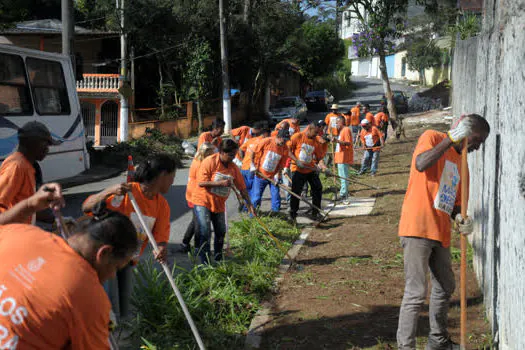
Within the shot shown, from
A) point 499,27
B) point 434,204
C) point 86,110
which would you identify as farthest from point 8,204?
point 86,110

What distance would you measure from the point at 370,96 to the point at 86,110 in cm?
3216

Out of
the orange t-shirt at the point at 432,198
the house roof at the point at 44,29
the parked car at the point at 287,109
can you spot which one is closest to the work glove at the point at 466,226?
the orange t-shirt at the point at 432,198

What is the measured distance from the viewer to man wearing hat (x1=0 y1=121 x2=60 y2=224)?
4414 mm

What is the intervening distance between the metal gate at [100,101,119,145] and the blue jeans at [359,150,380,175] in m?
14.1

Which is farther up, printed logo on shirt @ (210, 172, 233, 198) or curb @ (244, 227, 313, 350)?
printed logo on shirt @ (210, 172, 233, 198)

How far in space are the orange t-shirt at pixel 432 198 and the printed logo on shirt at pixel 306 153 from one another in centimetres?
578

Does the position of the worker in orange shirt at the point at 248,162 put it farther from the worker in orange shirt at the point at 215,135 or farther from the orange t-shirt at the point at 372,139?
the orange t-shirt at the point at 372,139

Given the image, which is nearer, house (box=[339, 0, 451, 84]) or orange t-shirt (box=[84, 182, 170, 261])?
orange t-shirt (box=[84, 182, 170, 261])

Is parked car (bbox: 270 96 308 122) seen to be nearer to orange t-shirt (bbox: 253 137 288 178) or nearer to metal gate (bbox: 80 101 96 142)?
metal gate (bbox: 80 101 96 142)

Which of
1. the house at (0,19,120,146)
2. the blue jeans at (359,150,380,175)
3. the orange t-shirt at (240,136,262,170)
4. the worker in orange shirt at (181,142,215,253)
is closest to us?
the worker in orange shirt at (181,142,215,253)

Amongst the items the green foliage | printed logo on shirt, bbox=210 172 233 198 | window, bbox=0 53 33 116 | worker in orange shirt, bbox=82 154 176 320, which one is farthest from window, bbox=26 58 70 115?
worker in orange shirt, bbox=82 154 176 320

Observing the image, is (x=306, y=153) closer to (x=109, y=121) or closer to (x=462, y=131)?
(x=462, y=131)

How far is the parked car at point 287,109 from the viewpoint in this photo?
113ft

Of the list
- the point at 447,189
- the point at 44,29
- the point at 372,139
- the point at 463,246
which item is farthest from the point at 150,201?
the point at 44,29
